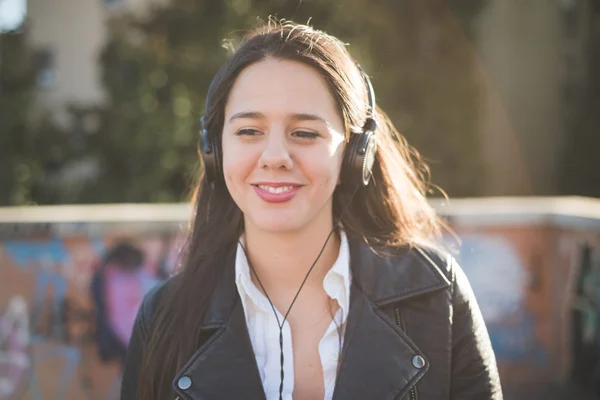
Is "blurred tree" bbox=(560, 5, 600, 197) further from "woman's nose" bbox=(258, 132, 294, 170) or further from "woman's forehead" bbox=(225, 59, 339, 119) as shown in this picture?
"woman's nose" bbox=(258, 132, 294, 170)

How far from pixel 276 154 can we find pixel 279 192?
129mm

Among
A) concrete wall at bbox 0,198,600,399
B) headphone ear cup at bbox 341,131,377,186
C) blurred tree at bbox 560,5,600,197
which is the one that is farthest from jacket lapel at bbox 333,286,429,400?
blurred tree at bbox 560,5,600,197

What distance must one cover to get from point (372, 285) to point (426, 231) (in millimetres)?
555

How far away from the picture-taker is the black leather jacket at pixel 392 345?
2.10 metres

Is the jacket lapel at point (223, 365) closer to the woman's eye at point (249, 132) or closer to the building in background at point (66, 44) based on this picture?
the woman's eye at point (249, 132)

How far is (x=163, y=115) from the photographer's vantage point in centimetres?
1434

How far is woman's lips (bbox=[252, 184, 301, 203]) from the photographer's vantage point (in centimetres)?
209

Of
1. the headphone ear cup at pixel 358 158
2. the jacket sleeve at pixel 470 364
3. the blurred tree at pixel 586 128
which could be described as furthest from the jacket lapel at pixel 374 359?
the blurred tree at pixel 586 128

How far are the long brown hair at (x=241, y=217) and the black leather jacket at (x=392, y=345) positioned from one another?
84 mm

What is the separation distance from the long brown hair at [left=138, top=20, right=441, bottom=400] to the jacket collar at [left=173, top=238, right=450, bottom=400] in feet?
0.27

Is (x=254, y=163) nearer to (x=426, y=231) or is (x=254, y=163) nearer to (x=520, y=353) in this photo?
(x=426, y=231)

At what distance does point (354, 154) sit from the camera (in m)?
2.26

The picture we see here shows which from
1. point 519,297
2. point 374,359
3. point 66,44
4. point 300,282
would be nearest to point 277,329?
point 300,282

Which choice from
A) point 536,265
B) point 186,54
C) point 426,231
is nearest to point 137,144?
point 186,54
